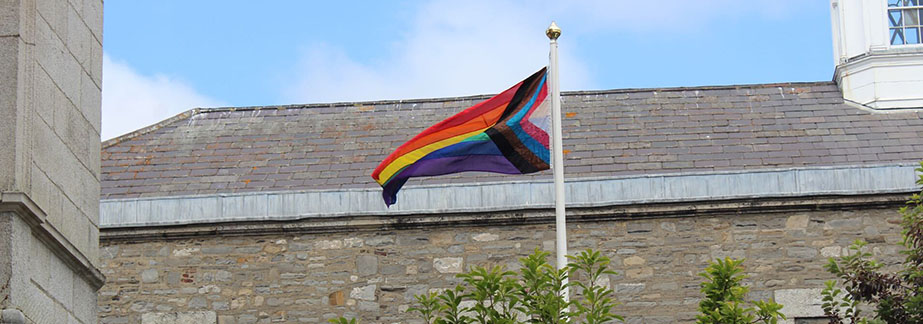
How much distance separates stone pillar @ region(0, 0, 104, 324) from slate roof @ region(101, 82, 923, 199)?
18.6 ft

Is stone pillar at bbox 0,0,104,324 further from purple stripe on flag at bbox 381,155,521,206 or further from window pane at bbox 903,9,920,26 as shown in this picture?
window pane at bbox 903,9,920,26

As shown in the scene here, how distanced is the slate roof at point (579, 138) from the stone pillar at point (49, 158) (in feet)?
18.6

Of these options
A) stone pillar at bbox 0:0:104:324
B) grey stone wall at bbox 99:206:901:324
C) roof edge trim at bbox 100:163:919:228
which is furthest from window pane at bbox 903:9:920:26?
stone pillar at bbox 0:0:104:324

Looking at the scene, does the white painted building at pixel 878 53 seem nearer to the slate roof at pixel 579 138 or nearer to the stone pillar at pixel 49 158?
the slate roof at pixel 579 138

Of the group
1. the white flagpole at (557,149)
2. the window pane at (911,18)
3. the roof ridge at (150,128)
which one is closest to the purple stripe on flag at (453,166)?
the white flagpole at (557,149)

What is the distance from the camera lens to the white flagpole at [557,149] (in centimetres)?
1164

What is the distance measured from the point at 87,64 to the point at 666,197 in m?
6.39

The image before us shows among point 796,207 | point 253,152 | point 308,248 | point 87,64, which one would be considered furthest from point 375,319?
point 87,64

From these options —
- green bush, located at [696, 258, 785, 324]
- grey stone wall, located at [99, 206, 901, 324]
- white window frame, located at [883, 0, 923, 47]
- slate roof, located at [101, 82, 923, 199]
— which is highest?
white window frame, located at [883, 0, 923, 47]

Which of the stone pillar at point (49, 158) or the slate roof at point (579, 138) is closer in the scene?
the stone pillar at point (49, 158)

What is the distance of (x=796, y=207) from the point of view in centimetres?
1456

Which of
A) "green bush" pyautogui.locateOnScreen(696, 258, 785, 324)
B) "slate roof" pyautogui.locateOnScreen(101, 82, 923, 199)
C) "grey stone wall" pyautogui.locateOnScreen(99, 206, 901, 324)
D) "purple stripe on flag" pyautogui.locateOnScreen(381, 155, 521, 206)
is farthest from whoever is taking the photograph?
"slate roof" pyautogui.locateOnScreen(101, 82, 923, 199)

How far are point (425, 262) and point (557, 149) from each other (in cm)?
325

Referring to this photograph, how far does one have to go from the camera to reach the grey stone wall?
1445 centimetres
